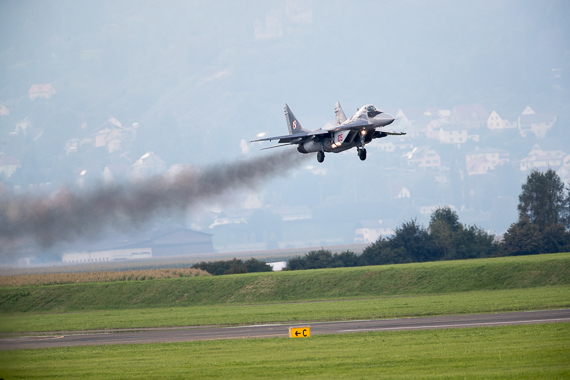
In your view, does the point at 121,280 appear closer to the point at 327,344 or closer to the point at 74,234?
the point at 74,234

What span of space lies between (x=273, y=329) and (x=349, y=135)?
15.9 meters

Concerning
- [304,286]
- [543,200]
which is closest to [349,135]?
[304,286]

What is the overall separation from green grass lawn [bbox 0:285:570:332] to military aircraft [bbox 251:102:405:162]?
487 inches

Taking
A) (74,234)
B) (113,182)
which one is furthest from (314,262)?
(74,234)

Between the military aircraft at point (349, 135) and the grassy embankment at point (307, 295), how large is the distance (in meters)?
13.2

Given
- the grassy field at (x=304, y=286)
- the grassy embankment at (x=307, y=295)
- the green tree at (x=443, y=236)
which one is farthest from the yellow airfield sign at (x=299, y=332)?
the green tree at (x=443, y=236)

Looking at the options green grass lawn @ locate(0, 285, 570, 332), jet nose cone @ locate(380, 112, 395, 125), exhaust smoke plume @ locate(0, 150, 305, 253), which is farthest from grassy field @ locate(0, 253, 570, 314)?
jet nose cone @ locate(380, 112, 395, 125)

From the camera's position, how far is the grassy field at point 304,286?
6269cm

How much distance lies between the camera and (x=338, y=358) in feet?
93.0

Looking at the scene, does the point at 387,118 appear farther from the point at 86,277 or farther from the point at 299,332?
the point at 86,277

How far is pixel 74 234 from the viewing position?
50.9 metres

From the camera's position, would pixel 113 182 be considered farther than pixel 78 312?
No

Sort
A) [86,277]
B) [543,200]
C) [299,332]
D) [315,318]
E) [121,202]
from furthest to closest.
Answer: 1. [543,200]
2. [86,277]
3. [121,202]
4. [315,318]
5. [299,332]

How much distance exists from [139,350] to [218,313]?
20.5m
